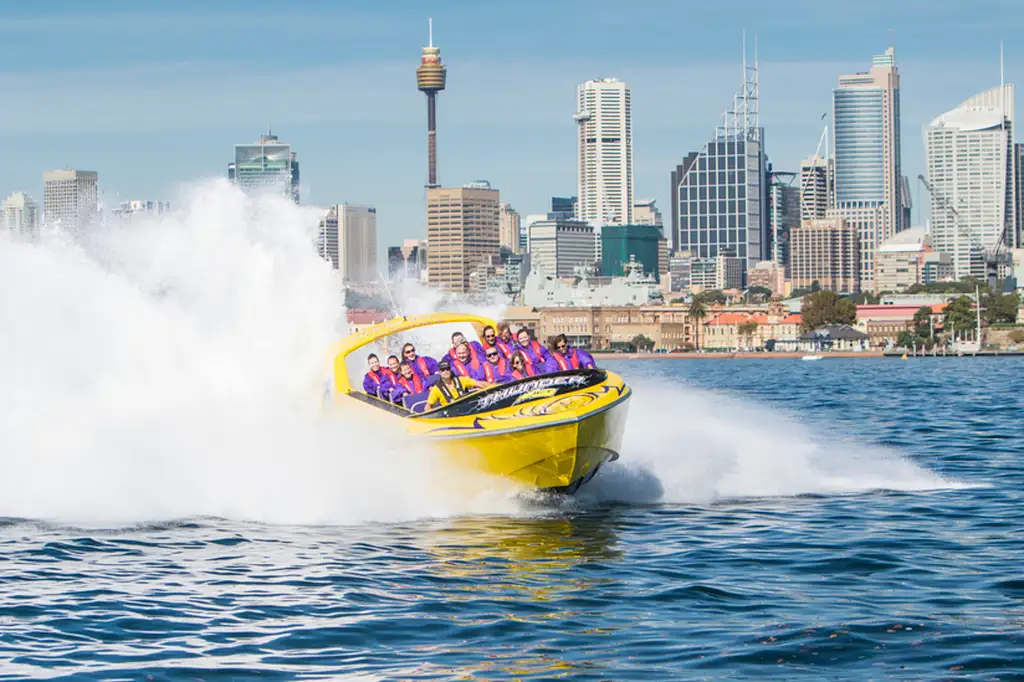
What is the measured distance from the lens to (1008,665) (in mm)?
10453

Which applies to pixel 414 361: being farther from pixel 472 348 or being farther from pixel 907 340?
pixel 907 340

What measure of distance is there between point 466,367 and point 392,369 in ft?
2.87

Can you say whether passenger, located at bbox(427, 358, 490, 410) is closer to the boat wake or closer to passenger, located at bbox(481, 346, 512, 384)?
passenger, located at bbox(481, 346, 512, 384)

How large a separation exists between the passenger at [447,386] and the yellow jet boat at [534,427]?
319 millimetres

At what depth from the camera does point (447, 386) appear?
58.5ft

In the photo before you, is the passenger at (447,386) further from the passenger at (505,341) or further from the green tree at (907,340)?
the green tree at (907,340)

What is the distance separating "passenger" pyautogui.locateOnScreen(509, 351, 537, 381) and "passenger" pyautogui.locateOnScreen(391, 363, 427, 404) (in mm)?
1066

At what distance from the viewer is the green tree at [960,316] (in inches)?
7426

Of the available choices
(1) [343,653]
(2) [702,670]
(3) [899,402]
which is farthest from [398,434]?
(3) [899,402]

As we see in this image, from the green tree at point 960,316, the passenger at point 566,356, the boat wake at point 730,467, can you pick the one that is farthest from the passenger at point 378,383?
the green tree at point 960,316

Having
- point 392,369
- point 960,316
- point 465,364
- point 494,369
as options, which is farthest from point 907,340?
point 392,369

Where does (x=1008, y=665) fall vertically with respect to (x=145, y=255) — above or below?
below

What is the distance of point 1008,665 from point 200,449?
1106 cm

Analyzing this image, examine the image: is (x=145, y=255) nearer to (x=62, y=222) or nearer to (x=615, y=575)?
(x=62, y=222)
